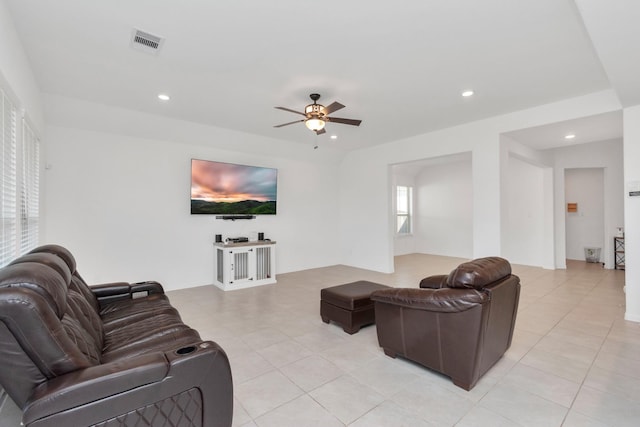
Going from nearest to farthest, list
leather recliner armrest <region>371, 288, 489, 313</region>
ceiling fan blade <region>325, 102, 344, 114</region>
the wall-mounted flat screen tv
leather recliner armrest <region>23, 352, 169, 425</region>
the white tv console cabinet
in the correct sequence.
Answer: leather recliner armrest <region>23, 352, 169, 425</region> < leather recliner armrest <region>371, 288, 489, 313</region> < ceiling fan blade <region>325, 102, 344, 114</region> < the white tv console cabinet < the wall-mounted flat screen tv

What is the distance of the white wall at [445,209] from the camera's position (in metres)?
8.62

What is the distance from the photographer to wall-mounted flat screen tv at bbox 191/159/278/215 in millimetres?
5434

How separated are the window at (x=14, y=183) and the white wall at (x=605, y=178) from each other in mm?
8702

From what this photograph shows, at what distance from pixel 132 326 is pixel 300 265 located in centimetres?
470

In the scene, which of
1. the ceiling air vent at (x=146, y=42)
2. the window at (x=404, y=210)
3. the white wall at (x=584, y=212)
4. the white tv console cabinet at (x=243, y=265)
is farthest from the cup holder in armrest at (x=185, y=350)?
the white wall at (x=584, y=212)

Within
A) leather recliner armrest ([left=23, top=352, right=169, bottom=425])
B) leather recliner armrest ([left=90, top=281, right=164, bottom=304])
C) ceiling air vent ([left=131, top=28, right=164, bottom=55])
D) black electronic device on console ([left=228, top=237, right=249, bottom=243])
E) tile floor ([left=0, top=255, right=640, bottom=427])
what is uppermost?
ceiling air vent ([left=131, top=28, right=164, bottom=55])

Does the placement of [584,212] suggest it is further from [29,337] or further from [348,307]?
[29,337]

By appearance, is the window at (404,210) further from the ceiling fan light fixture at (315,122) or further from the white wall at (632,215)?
the ceiling fan light fixture at (315,122)

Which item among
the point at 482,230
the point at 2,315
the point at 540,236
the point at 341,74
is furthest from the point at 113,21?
the point at 540,236

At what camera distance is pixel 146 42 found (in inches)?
105

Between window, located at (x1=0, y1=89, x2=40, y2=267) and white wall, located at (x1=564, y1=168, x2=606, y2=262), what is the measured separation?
10271 millimetres

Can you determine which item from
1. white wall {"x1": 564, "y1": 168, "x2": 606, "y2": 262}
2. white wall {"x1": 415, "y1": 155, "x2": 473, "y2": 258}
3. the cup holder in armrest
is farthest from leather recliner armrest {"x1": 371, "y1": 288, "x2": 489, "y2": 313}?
white wall {"x1": 564, "y1": 168, "x2": 606, "y2": 262}

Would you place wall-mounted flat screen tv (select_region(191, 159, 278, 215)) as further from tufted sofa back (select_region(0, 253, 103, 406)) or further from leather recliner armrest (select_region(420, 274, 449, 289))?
tufted sofa back (select_region(0, 253, 103, 406))

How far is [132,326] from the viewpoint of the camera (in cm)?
230
